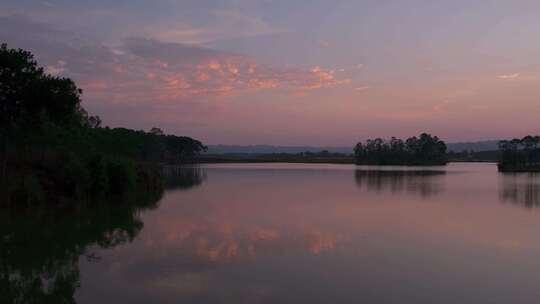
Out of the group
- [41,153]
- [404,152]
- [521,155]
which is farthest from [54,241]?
[404,152]

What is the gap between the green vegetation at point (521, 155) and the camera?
3285 inches

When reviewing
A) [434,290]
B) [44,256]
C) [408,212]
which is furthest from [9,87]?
[434,290]

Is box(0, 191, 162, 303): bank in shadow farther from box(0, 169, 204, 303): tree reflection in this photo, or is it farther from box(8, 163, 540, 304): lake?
box(8, 163, 540, 304): lake

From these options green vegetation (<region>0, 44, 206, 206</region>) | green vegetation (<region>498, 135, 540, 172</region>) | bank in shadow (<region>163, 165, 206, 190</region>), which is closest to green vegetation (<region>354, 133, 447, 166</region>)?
green vegetation (<region>498, 135, 540, 172</region>)

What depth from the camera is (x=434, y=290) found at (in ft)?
30.4

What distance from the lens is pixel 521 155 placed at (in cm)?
8944

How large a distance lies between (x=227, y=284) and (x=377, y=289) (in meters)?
2.78

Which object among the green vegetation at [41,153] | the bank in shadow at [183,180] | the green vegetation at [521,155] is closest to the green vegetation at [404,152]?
the green vegetation at [521,155]

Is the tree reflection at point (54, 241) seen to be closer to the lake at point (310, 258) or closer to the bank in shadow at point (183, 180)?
the lake at point (310, 258)

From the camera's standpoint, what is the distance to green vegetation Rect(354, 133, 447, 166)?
128375 mm

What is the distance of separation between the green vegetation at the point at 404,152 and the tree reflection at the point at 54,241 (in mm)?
110337

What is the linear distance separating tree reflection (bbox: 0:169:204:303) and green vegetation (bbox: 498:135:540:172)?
74.3m

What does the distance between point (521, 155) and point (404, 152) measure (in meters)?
42.7

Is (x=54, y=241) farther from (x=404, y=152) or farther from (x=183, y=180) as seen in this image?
(x=404, y=152)
